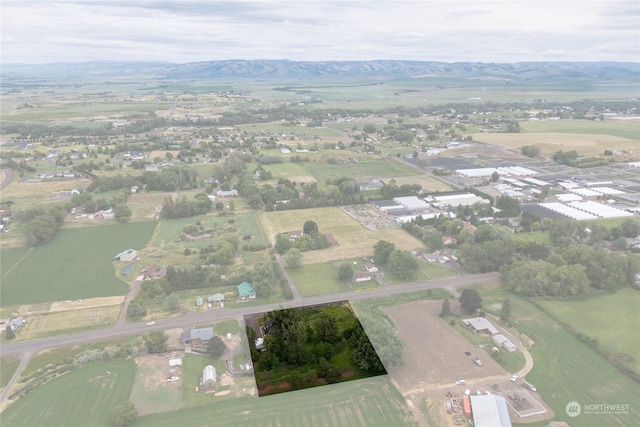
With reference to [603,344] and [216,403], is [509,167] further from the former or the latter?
Result: [216,403]

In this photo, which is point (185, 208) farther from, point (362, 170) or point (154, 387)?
point (362, 170)

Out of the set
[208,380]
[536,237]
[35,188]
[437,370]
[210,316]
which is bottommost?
[35,188]

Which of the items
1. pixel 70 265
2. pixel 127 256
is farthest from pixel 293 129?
pixel 70 265

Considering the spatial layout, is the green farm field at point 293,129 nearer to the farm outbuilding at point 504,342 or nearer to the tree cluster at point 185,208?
the tree cluster at point 185,208

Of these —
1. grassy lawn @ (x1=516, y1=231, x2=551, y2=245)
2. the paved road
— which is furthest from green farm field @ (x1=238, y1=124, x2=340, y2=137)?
the paved road

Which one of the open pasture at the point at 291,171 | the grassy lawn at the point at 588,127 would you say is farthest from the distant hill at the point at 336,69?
the open pasture at the point at 291,171

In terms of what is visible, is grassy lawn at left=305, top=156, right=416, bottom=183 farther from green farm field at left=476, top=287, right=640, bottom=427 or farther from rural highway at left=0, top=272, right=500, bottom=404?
green farm field at left=476, top=287, right=640, bottom=427

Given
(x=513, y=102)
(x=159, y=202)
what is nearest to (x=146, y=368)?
(x=159, y=202)

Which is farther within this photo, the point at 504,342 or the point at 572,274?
the point at 572,274
